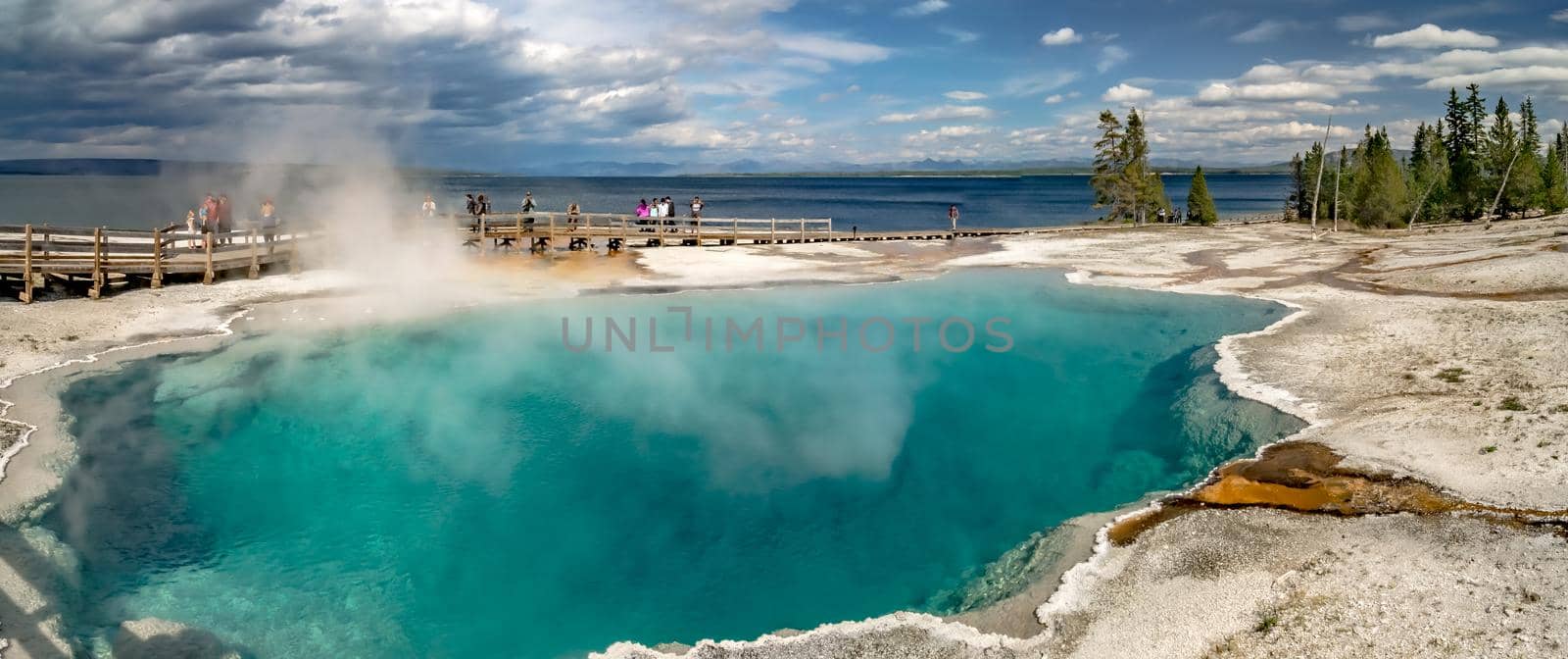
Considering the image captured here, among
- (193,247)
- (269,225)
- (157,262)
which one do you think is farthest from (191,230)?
(157,262)

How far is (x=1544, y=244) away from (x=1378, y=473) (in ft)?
94.7

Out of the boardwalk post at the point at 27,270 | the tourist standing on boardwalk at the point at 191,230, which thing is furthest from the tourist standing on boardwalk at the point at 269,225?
the boardwalk post at the point at 27,270

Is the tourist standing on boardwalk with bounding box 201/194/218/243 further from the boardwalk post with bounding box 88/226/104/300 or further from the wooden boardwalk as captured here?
the boardwalk post with bounding box 88/226/104/300

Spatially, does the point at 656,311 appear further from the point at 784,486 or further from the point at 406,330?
the point at 784,486

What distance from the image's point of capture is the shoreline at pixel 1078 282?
8227 mm

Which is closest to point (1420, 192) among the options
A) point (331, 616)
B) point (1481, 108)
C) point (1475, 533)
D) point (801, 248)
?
point (1481, 108)

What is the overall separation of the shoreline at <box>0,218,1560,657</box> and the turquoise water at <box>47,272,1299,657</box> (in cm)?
50

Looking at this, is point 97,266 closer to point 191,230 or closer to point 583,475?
point 191,230

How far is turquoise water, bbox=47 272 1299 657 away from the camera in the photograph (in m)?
9.26

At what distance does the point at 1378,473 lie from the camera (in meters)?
10.9

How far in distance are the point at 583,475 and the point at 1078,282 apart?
2128 centimetres

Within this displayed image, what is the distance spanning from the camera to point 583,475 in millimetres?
12906

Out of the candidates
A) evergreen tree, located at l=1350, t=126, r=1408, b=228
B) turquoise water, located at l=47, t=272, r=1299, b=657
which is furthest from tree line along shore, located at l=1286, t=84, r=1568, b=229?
turquoise water, located at l=47, t=272, r=1299, b=657

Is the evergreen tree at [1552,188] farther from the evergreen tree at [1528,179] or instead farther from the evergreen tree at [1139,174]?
the evergreen tree at [1139,174]
